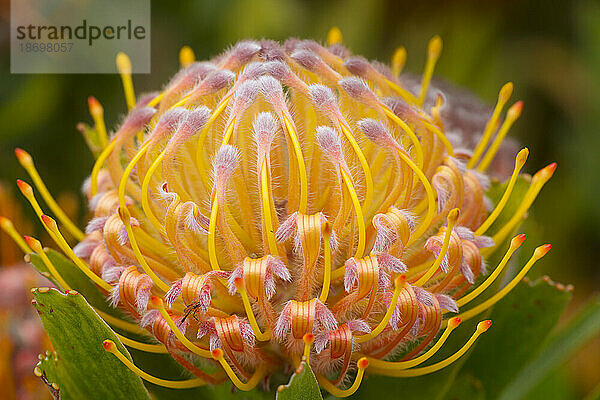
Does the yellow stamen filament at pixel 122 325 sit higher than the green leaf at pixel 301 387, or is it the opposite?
the green leaf at pixel 301 387

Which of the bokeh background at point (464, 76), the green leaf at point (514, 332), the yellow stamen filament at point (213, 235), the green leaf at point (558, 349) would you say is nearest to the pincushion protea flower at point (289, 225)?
the yellow stamen filament at point (213, 235)

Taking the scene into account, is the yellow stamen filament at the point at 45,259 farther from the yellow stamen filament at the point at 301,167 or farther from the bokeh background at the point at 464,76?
the bokeh background at the point at 464,76

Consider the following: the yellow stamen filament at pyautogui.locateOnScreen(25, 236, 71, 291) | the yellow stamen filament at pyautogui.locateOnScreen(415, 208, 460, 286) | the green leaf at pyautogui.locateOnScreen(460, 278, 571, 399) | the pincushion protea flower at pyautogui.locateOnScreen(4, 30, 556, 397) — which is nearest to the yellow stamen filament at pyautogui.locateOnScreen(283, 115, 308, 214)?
the pincushion protea flower at pyautogui.locateOnScreen(4, 30, 556, 397)

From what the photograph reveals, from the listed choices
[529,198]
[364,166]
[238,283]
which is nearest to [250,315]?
[238,283]

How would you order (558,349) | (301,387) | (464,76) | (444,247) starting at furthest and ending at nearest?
(464,76)
(558,349)
(444,247)
(301,387)

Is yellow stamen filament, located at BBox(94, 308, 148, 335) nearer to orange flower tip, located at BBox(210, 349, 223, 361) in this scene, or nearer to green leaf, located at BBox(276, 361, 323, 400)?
orange flower tip, located at BBox(210, 349, 223, 361)

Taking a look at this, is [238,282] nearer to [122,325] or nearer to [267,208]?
[267,208]

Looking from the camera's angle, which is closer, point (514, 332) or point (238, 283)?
point (238, 283)

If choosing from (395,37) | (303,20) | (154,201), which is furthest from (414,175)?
(395,37)
